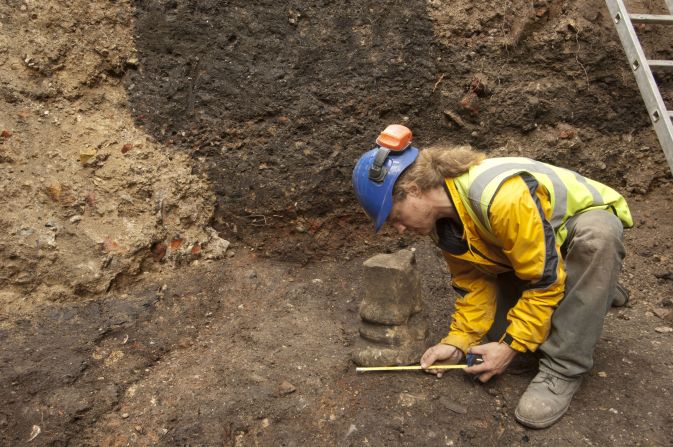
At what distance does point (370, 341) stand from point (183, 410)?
2.95 ft

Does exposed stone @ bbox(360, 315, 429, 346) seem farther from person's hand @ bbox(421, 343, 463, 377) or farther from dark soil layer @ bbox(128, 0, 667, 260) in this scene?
dark soil layer @ bbox(128, 0, 667, 260)

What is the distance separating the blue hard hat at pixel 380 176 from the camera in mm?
2328

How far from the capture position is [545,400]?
8.08ft

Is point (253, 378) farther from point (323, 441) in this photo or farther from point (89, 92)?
point (89, 92)

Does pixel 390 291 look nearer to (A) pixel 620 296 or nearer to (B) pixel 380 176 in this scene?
(B) pixel 380 176

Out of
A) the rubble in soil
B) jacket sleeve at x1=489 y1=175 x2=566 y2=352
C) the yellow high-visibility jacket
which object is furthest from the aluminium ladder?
the rubble in soil

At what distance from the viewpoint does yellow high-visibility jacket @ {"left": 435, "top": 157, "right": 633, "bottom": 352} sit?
7.36ft

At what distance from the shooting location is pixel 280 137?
379 centimetres

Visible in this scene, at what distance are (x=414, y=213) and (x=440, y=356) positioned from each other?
2.36 feet

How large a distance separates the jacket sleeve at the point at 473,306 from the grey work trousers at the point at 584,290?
12.0 inches

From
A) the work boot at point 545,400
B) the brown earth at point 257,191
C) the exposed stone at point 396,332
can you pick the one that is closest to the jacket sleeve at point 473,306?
the exposed stone at point 396,332

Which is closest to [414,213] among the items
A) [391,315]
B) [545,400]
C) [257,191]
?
[391,315]

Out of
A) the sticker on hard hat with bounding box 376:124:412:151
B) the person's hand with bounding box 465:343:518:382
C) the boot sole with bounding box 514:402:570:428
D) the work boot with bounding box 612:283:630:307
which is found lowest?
the work boot with bounding box 612:283:630:307

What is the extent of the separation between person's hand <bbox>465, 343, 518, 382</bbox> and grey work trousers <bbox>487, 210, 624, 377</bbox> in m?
0.17
